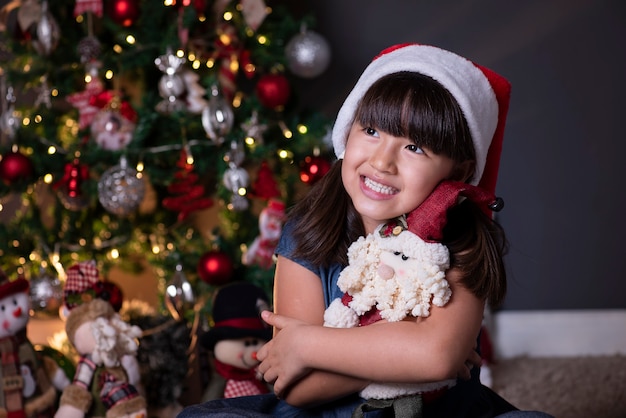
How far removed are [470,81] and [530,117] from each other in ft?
5.14

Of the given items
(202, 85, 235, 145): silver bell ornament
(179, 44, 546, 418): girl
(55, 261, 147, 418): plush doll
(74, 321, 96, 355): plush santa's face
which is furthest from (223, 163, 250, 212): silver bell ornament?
(179, 44, 546, 418): girl

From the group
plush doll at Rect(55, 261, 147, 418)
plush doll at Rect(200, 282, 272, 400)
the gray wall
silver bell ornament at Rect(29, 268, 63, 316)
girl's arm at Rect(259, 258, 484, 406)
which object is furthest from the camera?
the gray wall

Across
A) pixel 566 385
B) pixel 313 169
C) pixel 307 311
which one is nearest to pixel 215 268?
pixel 313 169

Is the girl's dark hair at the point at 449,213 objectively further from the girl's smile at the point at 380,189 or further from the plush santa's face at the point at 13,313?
the plush santa's face at the point at 13,313

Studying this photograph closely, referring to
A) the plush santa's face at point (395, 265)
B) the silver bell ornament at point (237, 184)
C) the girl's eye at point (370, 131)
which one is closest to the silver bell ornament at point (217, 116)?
the silver bell ornament at point (237, 184)

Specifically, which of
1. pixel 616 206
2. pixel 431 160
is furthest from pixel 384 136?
pixel 616 206

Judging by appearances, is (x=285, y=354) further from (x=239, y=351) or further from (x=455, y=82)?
(x=239, y=351)

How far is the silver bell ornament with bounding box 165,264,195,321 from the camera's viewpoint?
2307mm

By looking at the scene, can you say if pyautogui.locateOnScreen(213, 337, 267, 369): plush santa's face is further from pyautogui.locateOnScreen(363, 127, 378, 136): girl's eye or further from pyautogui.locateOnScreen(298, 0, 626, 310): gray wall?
pyautogui.locateOnScreen(298, 0, 626, 310): gray wall

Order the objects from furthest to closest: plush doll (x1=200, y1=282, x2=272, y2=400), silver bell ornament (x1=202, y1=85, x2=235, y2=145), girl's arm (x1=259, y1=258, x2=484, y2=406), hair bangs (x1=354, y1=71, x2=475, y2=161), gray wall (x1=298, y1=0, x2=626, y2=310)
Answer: gray wall (x1=298, y1=0, x2=626, y2=310) < silver bell ornament (x1=202, y1=85, x2=235, y2=145) < plush doll (x1=200, y1=282, x2=272, y2=400) < hair bangs (x1=354, y1=71, x2=475, y2=161) < girl's arm (x1=259, y1=258, x2=484, y2=406)

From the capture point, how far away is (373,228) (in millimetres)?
1435

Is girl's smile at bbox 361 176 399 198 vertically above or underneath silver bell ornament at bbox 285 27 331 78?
underneath

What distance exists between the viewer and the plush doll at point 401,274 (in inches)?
48.4

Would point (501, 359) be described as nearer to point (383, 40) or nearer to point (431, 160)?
point (383, 40)
